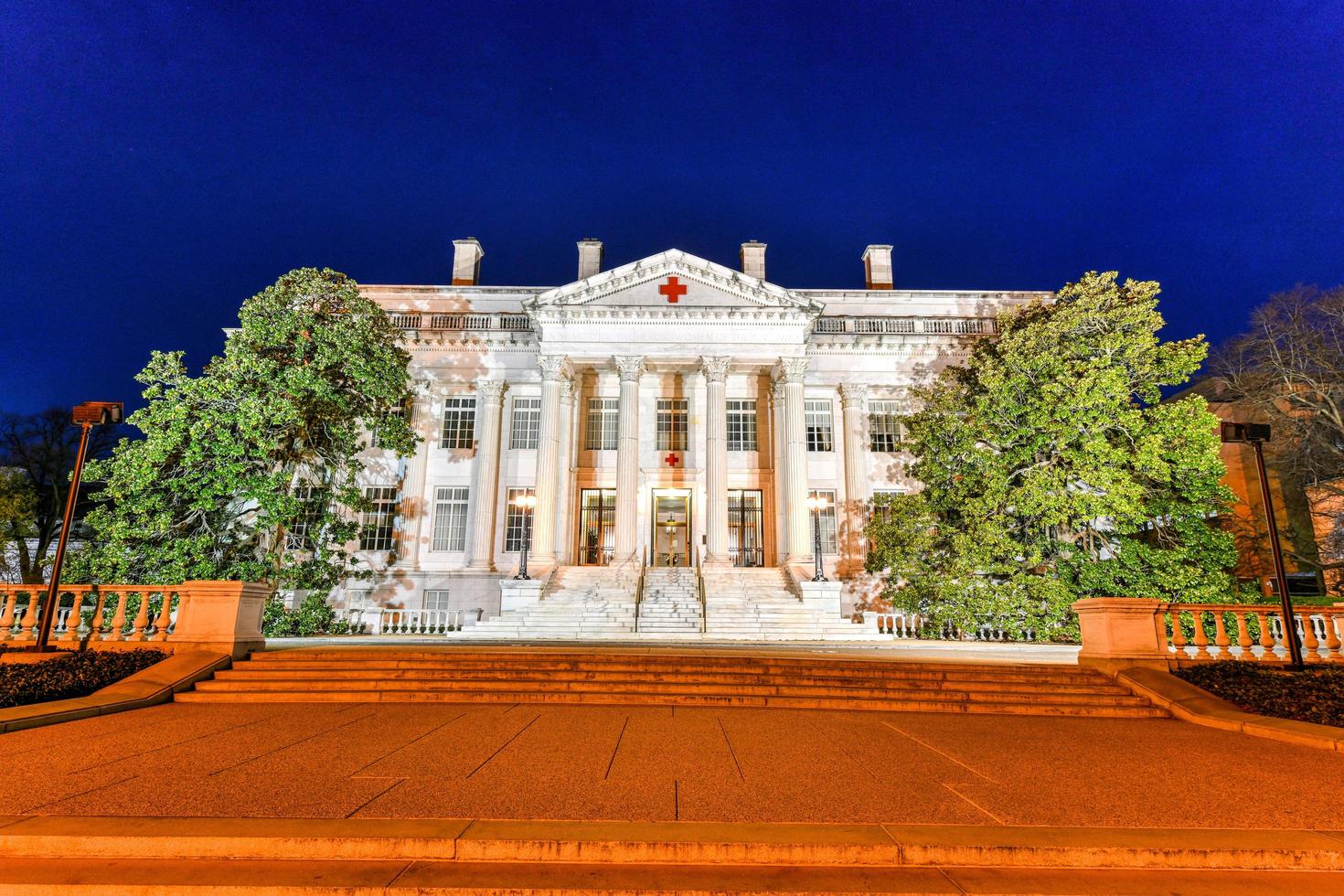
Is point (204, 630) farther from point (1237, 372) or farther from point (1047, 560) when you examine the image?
point (1237, 372)

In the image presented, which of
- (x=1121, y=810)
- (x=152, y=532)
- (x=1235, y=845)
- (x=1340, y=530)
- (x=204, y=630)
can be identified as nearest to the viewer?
(x=1235, y=845)

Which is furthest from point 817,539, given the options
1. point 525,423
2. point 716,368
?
point 525,423

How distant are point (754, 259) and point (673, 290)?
6.52 m

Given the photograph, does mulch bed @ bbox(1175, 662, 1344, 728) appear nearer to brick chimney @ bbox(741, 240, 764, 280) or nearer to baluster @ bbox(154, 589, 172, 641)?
baluster @ bbox(154, 589, 172, 641)

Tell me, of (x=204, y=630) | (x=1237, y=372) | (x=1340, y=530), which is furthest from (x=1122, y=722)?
(x=1340, y=530)

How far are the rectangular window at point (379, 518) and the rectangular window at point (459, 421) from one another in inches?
110

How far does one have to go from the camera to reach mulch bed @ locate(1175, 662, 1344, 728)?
27.5ft

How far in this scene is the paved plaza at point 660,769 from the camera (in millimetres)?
4859

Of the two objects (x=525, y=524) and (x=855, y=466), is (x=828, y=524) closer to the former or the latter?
(x=855, y=466)

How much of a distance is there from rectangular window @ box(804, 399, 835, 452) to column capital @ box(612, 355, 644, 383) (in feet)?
23.4

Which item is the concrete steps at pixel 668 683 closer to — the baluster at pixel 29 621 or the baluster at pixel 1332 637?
the baluster at pixel 29 621

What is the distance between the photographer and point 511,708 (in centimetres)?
895

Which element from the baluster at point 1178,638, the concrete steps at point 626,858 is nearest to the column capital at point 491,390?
the baluster at point 1178,638

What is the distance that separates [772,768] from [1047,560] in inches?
656
